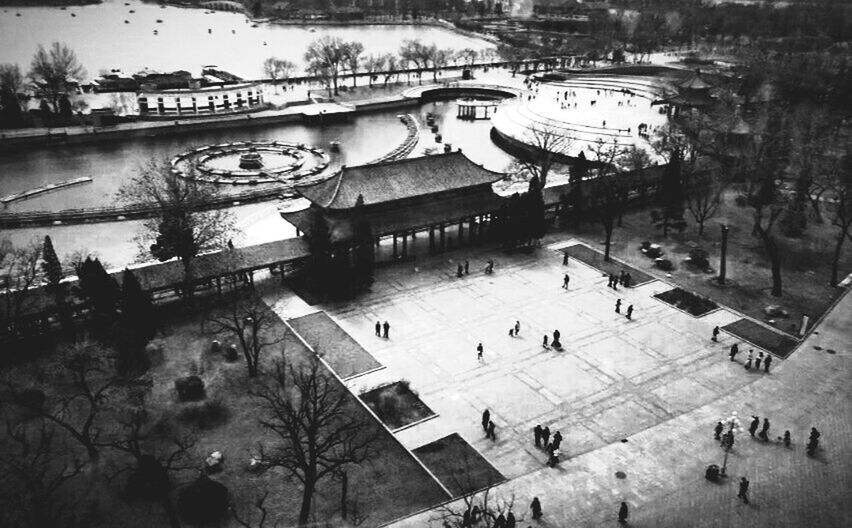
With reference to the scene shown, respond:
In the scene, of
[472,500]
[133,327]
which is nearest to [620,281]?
[472,500]

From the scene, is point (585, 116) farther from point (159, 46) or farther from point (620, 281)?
point (159, 46)

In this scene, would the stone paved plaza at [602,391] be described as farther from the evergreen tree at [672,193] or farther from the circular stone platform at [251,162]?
the circular stone platform at [251,162]

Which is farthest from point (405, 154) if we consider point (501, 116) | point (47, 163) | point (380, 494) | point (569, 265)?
point (380, 494)

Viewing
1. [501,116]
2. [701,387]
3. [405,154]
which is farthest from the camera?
[501,116]

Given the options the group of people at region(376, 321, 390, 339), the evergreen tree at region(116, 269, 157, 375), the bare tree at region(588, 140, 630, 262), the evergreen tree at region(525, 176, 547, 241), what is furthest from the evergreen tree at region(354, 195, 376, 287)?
the bare tree at region(588, 140, 630, 262)

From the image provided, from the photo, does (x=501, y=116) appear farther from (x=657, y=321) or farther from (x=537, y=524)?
(x=537, y=524)
